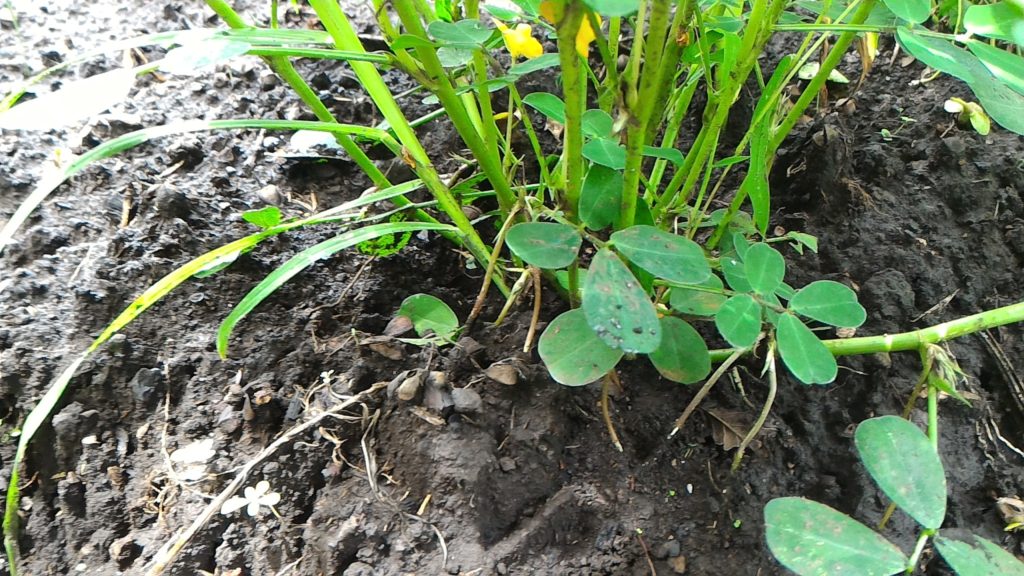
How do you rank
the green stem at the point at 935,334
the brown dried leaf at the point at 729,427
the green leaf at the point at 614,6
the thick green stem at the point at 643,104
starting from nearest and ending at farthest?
the green leaf at the point at 614,6 → the thick green stem at the point at 643,104 → the green stem at the point at 935,334 → the brown dried leaf at the point at 729,427

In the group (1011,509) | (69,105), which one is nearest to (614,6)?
(69,105)

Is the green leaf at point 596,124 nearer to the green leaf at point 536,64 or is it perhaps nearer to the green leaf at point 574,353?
the green leaf at point 536,64

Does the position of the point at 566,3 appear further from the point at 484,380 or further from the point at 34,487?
the point at 34,487

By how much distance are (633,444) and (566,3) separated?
Answer: 0.57 meters

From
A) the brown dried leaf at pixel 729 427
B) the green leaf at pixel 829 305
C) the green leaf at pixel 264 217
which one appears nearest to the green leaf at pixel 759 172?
the green leaf at pixel 829 305

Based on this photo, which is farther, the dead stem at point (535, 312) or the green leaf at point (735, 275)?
the dead stem at point (535, 312)

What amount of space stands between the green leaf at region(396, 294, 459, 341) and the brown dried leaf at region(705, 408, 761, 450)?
14.5 inches

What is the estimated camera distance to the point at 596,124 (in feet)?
2.45

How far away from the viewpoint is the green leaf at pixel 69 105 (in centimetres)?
54

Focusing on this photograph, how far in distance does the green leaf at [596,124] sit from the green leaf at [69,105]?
18.4 inches

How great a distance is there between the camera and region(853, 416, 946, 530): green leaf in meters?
0.58

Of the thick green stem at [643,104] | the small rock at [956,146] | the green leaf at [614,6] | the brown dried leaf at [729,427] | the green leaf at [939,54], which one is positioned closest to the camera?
the green leaf at [614,6]

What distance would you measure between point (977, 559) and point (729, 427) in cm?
29

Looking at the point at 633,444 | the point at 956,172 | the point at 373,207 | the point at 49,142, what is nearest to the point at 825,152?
the point at 956,172
